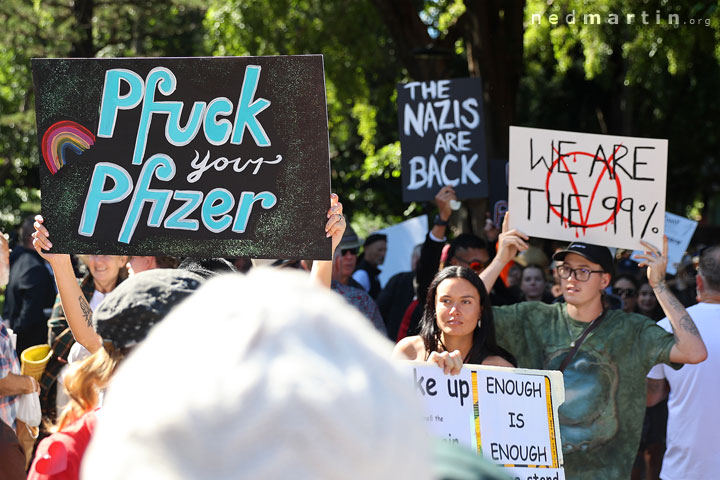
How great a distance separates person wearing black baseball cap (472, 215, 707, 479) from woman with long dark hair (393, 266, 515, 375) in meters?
0.24

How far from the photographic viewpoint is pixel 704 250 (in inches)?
196

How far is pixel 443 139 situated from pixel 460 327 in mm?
3098

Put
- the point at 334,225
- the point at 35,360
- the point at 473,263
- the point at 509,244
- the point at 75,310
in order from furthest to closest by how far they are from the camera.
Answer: the point at 473,263
the point at 509,244
the point at 35,360
the point at 334,225
the point at 75,310

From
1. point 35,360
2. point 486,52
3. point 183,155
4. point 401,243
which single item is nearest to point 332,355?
point 183,155

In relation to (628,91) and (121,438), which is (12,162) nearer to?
(628,91)

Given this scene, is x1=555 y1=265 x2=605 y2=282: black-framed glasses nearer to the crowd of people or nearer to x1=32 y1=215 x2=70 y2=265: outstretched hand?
the crowd of people

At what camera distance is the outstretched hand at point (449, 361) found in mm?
3666

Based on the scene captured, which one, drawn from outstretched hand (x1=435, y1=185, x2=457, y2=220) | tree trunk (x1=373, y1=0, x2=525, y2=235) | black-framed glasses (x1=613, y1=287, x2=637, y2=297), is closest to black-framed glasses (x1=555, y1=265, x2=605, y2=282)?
outstretched hand (x1=435, y1=185, x2=457, y2=220)

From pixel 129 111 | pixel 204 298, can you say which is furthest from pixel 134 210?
pixel 204 298

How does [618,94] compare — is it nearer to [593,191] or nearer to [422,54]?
[422,54]

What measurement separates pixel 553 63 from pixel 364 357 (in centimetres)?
1916

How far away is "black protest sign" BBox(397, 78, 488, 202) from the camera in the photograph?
6863mm

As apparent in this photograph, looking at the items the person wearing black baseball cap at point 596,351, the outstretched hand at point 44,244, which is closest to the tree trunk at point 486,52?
the person wearing black baseball cap at point 596,351

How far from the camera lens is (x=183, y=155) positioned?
358 centimetres
